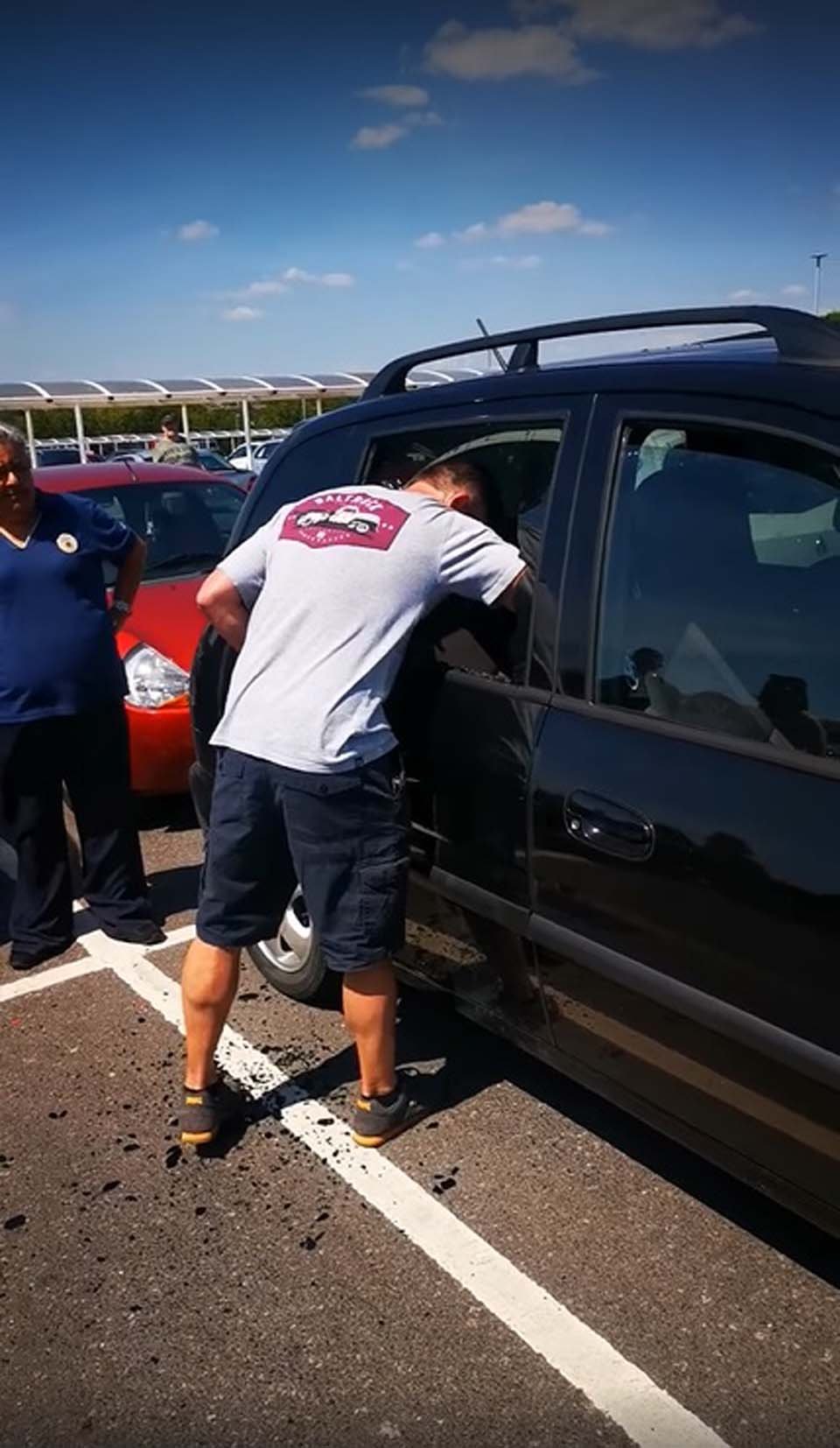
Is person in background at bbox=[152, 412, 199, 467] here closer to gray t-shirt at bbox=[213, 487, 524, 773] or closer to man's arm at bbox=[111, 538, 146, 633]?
man's arm at bbox=[111, 538, 146, 633]

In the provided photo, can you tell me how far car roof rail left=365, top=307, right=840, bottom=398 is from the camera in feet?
6.98

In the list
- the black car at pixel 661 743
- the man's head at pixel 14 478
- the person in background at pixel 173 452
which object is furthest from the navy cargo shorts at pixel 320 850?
the person in background at pixel 173 452

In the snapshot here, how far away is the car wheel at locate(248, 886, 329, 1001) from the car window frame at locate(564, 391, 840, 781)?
143cm

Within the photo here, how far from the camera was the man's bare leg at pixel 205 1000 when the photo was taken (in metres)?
2.92

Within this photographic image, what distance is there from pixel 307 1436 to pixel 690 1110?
0.89 m

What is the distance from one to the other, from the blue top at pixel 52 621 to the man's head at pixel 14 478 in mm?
80

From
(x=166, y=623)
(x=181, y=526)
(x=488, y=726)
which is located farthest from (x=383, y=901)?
(x=181, y=526)

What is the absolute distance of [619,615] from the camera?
90.8 inches

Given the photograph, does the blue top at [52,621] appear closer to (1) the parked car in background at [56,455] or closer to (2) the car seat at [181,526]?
(2) the car seat at [181,526]

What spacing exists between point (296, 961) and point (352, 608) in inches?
55.0

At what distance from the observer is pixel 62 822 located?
421 cm

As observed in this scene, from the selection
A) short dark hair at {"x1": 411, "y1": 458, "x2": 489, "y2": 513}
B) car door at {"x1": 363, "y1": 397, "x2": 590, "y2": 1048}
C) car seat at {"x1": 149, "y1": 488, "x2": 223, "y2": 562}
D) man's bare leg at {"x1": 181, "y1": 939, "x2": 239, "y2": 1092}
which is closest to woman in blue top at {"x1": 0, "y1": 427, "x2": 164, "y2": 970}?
man's bare leg at {"x1": 181, "y1": 939, "x2": 239, "y2": 1092}

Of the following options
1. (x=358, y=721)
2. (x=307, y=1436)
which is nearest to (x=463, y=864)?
(x=358, y=721)

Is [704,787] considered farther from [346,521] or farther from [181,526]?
[181,526]
